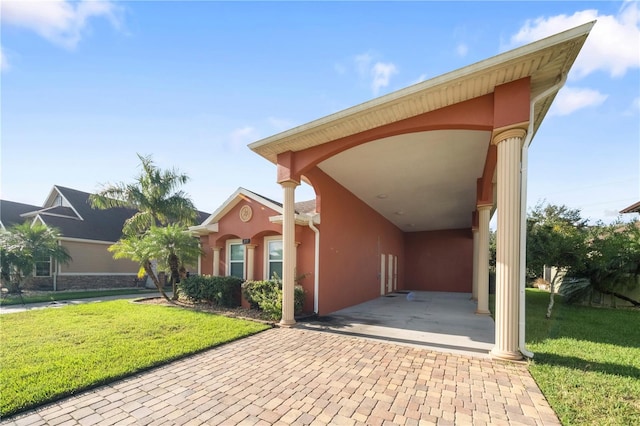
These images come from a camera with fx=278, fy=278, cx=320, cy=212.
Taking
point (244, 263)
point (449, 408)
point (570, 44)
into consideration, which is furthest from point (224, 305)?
point (570, 44)

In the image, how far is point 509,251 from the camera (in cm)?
440

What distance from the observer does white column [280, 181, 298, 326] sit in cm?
696

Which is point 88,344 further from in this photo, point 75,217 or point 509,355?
point 75,217

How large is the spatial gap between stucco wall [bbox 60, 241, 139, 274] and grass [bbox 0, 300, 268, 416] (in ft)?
29.3

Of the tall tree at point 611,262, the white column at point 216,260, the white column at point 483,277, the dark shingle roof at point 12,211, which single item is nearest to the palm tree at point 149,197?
the white column at point 216,260

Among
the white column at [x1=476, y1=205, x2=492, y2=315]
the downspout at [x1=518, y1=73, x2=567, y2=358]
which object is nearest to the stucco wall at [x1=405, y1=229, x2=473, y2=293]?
the white column at [x1=476, y1=205, x2=492, y2=315]

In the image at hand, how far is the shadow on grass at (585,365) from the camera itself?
13.0 ft

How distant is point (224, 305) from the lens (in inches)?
369

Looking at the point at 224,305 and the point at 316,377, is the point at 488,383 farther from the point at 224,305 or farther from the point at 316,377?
the point at 224,305

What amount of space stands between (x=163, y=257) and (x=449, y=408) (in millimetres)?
10054

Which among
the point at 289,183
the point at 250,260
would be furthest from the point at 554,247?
the point at 250,260

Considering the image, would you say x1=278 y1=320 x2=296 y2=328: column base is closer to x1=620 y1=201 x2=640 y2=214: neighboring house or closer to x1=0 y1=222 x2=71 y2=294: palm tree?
x1=0 y1=222 x2=71 y2=294: palm tree

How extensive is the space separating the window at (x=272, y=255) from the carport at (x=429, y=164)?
180cm

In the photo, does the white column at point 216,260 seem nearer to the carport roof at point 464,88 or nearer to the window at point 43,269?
the carport roof at point 464,88
